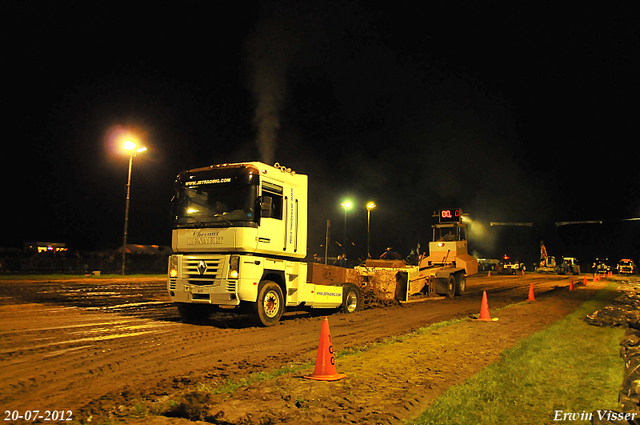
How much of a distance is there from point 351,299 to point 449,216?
11.0 m

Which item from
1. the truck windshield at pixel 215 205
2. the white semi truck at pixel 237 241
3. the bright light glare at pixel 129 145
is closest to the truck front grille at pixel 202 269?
the white semi truck at pixel 237 241

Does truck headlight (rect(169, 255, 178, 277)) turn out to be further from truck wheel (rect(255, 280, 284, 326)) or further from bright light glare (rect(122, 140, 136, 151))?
bright light glare (rect(122, 140, 136, 151))

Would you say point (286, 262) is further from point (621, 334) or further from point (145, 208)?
point (145, 208)

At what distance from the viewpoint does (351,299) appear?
47.7ft

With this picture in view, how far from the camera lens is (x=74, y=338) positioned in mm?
8727

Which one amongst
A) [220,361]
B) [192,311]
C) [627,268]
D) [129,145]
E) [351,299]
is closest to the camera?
[220,361]

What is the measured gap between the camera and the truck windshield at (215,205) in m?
10.5

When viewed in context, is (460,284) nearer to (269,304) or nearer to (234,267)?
(269,304)

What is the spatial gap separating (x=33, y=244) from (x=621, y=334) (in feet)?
261

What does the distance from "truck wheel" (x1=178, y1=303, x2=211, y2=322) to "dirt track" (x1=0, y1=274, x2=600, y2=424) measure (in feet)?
1.21

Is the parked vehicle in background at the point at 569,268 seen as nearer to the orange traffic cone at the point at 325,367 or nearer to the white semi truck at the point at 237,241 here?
the white semi truck at the point at 237,241

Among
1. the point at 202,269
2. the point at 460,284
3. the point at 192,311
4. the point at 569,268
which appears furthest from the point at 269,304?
the point at 569,268

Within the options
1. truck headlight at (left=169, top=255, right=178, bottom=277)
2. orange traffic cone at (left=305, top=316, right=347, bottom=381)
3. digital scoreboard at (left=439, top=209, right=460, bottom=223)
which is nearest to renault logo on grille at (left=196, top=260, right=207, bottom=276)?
truck headlight at (left=169, top=255, right=178, bottom=277)

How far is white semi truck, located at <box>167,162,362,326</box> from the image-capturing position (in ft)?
33.7
